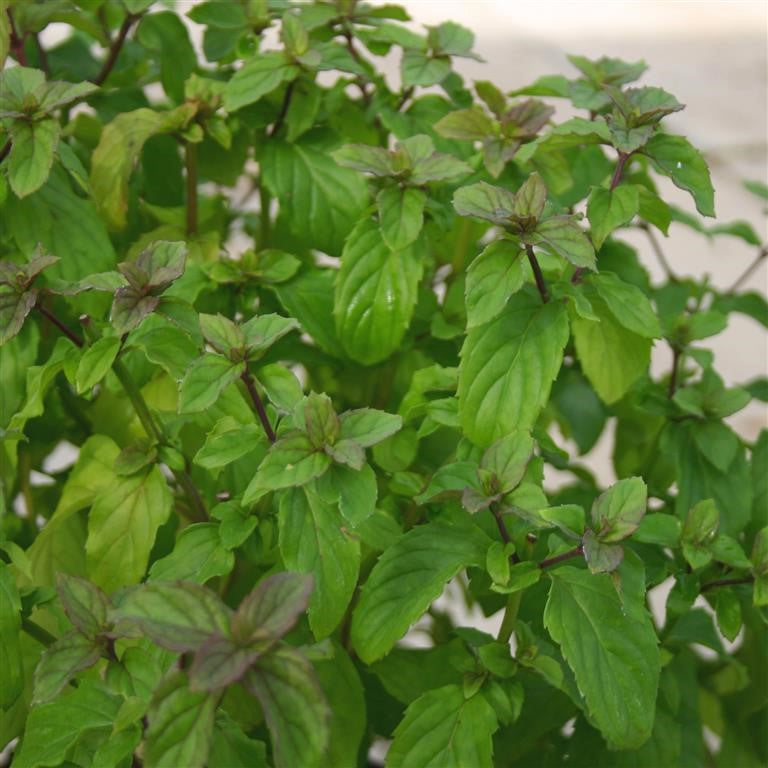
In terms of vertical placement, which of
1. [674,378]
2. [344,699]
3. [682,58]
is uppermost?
[674,378]

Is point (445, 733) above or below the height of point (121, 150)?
below

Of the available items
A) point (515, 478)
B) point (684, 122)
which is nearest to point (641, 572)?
point (515, 478)

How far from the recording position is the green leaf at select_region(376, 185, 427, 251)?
70 centimetres

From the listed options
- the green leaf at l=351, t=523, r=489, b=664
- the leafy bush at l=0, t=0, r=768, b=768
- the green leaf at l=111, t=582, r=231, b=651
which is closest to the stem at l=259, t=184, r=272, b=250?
the leafy bush at l=0, t=0, r=768, b=768

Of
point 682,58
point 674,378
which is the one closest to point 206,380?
point 674,378

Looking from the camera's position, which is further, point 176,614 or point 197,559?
point 197,559

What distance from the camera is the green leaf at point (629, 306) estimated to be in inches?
25.9

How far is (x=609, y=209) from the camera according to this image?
66cm

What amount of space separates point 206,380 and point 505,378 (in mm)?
172

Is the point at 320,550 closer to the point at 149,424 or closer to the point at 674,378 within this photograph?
the point at 149,424

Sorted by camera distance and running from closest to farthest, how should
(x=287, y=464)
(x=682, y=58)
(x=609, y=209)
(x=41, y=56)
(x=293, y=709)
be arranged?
(x=293, y=709) → (x=287, y=464) → (x=609, y=209) → (x=41, y=56) → (x=682, y=58)

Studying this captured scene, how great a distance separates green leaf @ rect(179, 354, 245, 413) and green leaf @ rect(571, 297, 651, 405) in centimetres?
25

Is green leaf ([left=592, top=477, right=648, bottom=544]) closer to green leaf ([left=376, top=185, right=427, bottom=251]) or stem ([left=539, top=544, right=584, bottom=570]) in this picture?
stem ([left=539, top=544, right=584, bottom=570])

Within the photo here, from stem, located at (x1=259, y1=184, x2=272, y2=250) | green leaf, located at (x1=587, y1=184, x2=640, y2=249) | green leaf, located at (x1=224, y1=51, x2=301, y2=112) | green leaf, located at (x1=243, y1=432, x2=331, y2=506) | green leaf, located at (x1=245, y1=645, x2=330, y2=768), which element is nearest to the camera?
green leaf, located at (x1=245, y1=645, x2=330, y2=768)
